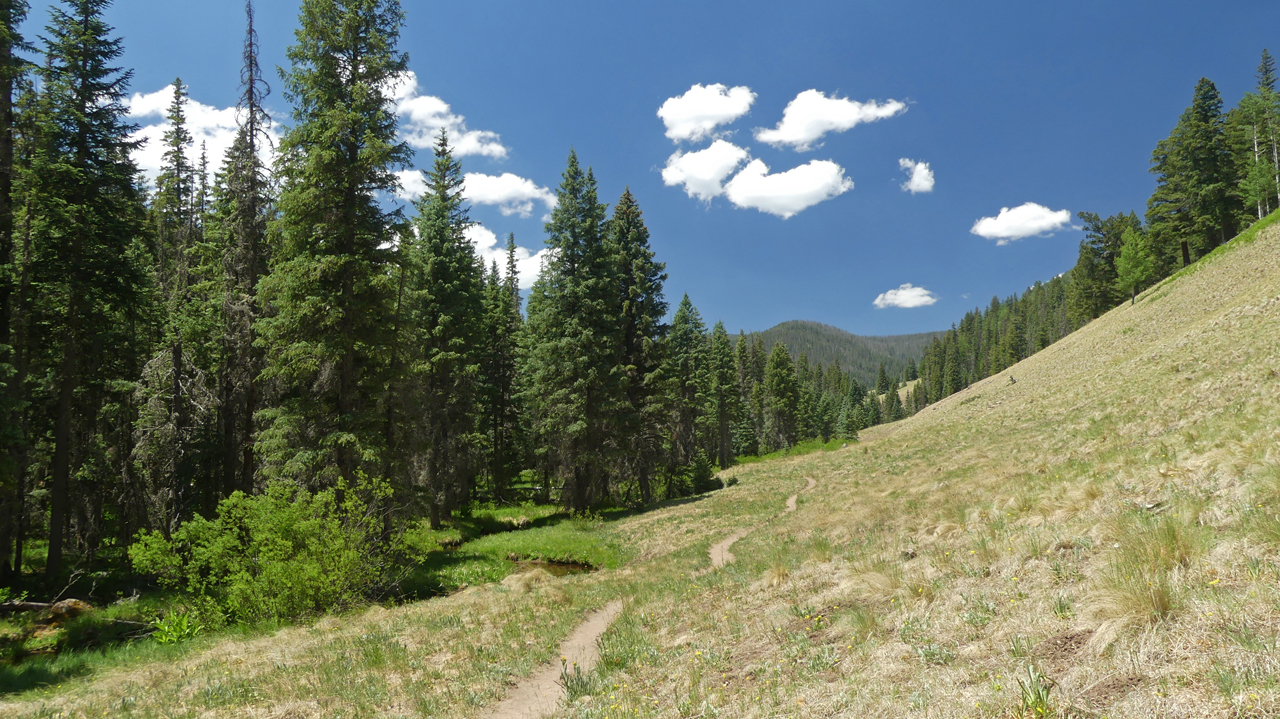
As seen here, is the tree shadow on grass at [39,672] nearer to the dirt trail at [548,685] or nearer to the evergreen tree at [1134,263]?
the dirt trail at [548,685]

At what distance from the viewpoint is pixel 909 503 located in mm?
12383

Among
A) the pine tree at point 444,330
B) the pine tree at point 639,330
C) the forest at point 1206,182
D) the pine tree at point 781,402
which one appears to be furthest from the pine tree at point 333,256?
the forest at point 1206,182

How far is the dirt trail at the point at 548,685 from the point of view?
641 cm

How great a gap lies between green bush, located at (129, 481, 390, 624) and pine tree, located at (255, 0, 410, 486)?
269 centimetres

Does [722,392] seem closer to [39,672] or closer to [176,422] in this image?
[176,422]

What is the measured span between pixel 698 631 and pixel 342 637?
274 inches

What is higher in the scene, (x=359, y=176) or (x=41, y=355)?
(x=359, y=176)

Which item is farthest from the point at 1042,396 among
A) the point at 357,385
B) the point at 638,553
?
the point at 357,385

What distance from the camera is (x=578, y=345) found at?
24.8 metres

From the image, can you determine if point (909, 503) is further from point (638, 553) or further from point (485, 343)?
point (485, 343)

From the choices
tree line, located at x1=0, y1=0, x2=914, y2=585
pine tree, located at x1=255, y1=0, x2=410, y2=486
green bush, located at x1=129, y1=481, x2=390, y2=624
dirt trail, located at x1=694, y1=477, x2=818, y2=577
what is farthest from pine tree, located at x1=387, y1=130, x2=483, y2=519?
dirt trail, located at x1=694, y1=477, x2=818, y2=577

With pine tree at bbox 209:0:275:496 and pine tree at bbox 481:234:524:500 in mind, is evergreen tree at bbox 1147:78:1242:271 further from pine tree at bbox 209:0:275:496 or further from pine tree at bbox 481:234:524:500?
pine tree at bbox 209:0:275:496

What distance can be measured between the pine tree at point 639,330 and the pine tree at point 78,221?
1888cm

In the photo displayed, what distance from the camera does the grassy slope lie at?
377 centimetres
